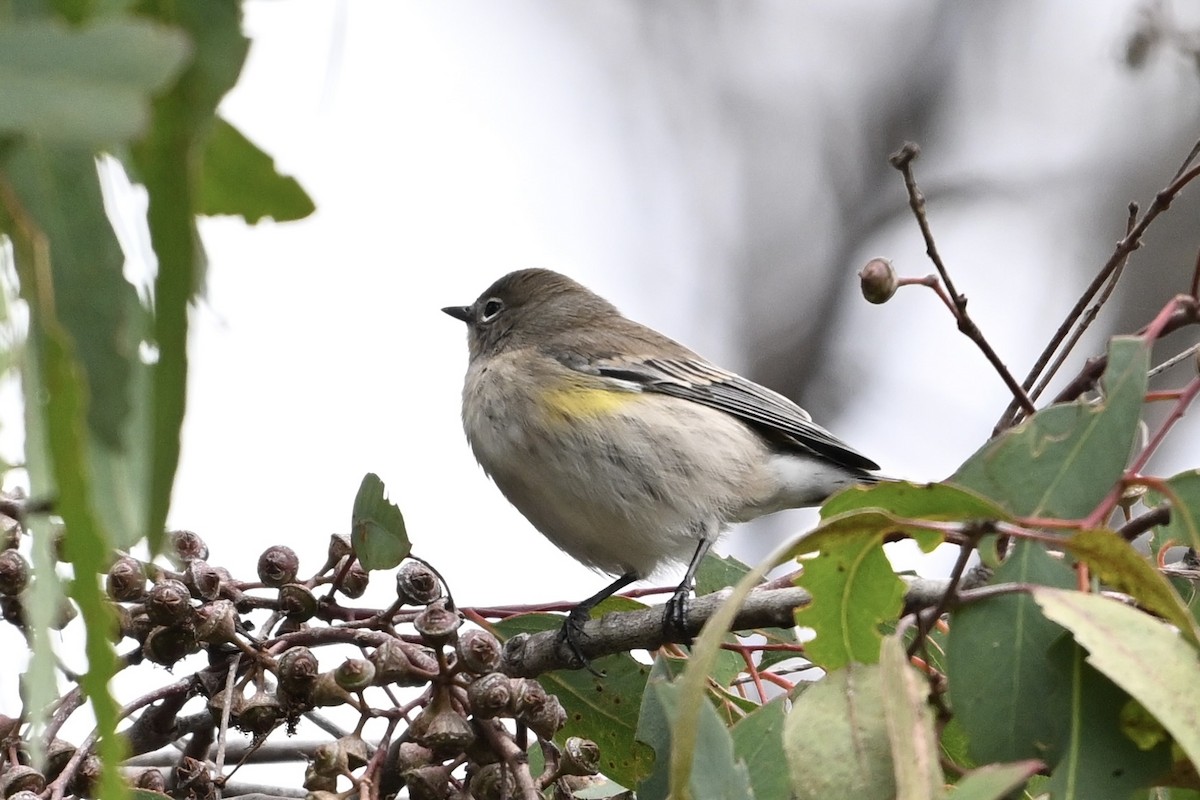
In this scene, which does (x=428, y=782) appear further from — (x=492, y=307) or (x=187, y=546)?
(x=492, y=307)

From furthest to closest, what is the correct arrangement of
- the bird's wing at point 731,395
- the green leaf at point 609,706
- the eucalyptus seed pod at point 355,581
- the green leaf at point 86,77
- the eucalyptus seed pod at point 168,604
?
1. the bird's wing at point 731,395
2. the green leaf at point 609,706
3. the eucalyptus seed pod at point 355,581
4. the eucalyptus seed pod at point 168,604
5. the green leaf at point 86,77

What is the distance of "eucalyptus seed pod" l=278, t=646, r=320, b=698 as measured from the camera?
1.75 meters

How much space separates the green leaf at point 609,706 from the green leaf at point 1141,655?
95cm

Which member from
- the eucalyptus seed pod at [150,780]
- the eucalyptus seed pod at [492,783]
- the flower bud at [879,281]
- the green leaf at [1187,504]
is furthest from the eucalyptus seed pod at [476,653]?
the green leaf at [1187,504]

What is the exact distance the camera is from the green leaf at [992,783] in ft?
3.73

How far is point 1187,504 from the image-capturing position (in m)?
1.45

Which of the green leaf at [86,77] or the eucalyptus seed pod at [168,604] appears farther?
the eucalyptus seed pod at [168,604]

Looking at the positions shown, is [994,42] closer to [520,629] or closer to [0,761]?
[520,629]

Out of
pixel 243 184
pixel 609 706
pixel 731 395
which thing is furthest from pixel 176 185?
pixel 731 395

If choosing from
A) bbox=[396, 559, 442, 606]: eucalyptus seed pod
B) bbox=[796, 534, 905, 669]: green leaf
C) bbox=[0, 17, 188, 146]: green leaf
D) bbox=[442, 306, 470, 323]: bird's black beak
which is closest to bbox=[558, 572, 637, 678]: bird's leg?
bbox=[396, 559, 442, 606]: eucalyptus seed pod

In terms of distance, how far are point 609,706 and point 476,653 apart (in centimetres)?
45

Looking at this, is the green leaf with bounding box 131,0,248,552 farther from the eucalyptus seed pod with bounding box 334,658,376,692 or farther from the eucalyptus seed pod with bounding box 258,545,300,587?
the eucalyptus seed pod with bounding box 258,545,300,587

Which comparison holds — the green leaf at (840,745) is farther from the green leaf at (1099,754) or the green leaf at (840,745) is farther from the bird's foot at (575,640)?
the bird's foot at (575,640)

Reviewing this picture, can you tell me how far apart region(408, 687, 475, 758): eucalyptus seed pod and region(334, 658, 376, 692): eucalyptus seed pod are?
0.08 m
